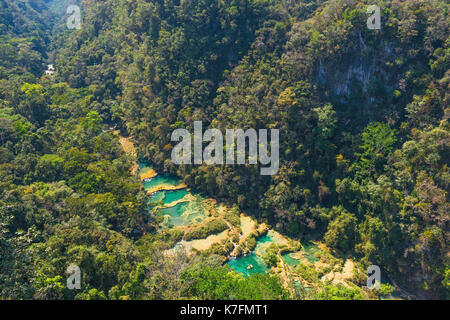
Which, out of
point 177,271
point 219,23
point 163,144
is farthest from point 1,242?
point 219,23

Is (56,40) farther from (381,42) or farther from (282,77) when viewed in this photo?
(381,42)

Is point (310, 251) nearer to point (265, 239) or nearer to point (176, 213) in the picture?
point (265, 239)

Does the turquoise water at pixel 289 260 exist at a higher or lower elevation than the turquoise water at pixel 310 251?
lower

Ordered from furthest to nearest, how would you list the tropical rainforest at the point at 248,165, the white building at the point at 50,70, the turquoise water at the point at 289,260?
the white building at the point at 50,70 → the turquoise water at the point at 289,260 → the tropical rainforest at the point at 248,165

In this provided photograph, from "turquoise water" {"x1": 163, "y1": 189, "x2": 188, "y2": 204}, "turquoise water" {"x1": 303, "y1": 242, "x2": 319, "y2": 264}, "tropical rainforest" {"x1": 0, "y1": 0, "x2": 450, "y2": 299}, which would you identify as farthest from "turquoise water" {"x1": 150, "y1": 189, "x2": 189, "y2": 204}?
"turquoise water" {"x1": 303, "y1": 242, "x2": 319, "y2": 264}

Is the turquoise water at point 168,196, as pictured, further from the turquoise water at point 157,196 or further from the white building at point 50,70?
the white building at point 50,70

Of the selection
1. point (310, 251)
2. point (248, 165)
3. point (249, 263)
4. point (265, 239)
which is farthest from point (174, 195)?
point (310, 251)

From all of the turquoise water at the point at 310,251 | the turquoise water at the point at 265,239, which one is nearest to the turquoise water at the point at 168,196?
the turquoise water at the point at 265,239

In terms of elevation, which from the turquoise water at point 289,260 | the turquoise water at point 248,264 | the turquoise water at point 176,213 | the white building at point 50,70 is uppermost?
the white building at point 50,70
